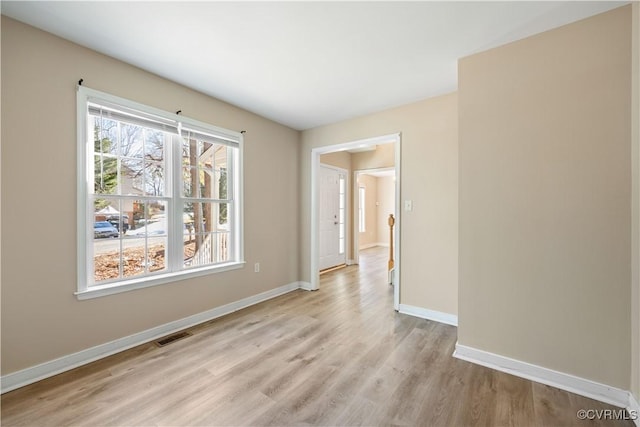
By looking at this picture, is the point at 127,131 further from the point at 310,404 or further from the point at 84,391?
the point at 310,404

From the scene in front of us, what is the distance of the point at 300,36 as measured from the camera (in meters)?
1.96

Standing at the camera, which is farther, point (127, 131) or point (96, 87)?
point (127, 131)

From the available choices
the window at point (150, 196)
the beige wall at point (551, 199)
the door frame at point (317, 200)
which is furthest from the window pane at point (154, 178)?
the beige wall at point (551, 199)

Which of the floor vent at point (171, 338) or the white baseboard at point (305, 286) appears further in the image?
the white baseboard at point (305, 286)

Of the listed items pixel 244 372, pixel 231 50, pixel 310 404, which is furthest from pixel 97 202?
A: pixel 310 404

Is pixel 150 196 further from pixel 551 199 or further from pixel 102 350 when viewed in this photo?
pixel 551 199

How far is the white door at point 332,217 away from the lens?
214 inches

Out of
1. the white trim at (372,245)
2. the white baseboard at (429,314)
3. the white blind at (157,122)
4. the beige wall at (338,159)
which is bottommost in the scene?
the white baseboard at (429,314)

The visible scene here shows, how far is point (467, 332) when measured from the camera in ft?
7.25

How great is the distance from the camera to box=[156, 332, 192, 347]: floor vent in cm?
242

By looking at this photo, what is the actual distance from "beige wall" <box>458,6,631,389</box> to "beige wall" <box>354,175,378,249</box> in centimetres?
618

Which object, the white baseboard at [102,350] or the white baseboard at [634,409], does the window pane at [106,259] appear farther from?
the white baseboard at [634,409]

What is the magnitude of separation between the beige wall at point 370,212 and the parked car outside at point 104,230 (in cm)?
679

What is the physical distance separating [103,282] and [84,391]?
0.83 m
